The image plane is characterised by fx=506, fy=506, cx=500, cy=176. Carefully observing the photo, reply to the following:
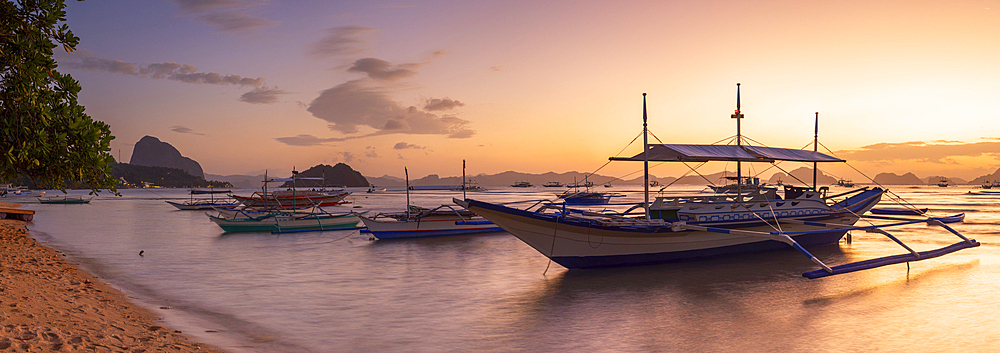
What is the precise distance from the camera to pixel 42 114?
37.3 ft

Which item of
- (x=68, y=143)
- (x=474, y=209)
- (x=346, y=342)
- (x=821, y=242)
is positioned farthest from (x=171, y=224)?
(x=821, y=242)

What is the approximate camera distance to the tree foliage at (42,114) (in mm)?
11289

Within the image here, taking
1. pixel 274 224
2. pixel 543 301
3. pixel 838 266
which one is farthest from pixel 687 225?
pixel 274 224

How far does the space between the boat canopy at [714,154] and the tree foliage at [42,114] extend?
14.7 metres

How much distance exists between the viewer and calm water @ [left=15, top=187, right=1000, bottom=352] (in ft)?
30.0

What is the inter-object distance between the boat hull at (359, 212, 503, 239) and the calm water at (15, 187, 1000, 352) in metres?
3.87

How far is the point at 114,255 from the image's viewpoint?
20469mm

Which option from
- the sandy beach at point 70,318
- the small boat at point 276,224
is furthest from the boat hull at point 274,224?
the sandy beach at point 70,318

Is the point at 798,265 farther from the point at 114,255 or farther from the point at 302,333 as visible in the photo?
the point at 114,255

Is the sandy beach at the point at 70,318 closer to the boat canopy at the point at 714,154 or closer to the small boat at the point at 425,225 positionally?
the small boat at the point at 425,225

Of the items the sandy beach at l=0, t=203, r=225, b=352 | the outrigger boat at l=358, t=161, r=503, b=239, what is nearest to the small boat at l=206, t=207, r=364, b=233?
the outrigger boat at l=358, t=161, r=503, b=239

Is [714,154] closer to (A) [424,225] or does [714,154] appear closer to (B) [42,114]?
(A) [424,225]

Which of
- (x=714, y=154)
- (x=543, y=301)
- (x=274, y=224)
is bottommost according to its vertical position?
(x=543, y=301)

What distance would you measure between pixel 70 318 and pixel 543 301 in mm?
9059
